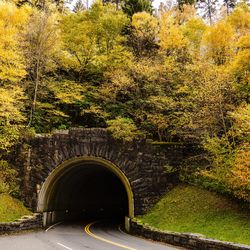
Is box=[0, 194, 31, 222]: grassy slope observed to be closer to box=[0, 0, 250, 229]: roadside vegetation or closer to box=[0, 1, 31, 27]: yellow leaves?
box=[0, 0, 250, 229]: roadside vegetation

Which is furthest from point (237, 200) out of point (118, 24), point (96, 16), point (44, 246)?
point (96, 16)

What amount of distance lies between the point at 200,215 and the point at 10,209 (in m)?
10.9

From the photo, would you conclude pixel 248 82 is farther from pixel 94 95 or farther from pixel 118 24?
pixel 118 24

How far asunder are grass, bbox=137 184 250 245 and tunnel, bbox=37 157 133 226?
2.45 metres

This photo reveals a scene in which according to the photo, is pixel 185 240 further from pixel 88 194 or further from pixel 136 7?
pixel 136 7

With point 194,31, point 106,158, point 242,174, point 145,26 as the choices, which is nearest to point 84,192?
point 106,158

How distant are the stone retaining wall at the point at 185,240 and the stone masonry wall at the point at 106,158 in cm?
288

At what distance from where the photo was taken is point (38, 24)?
24.8 m

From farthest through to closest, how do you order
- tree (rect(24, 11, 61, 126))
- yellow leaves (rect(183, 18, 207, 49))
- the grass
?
yellow leaves (rect(183, 18, 207, 49))
tree (rect(24, 11, 61, 126))
the grass

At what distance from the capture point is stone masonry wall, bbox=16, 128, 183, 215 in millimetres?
19562

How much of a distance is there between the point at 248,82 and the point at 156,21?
45.1 ft

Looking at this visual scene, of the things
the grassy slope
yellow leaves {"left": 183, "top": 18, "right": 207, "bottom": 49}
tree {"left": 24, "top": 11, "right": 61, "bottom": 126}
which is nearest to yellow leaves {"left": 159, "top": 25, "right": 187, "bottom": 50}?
yellow leaves {"left": 183, "top": 18, "right": 207, "bottom": 49}

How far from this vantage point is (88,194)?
30484mm

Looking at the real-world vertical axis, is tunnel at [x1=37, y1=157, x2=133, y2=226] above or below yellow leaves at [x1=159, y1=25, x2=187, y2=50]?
below
